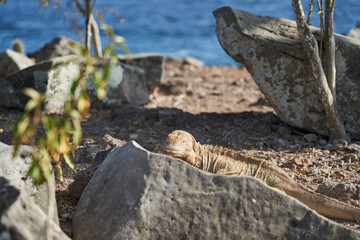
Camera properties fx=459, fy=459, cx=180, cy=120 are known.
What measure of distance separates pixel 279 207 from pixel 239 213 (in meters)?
0.28

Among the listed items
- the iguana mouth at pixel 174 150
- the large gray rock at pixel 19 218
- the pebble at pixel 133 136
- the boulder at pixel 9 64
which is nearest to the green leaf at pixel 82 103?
the large gray rock at pixel 19 218

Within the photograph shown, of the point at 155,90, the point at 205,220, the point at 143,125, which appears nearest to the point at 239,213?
the point at 205,220

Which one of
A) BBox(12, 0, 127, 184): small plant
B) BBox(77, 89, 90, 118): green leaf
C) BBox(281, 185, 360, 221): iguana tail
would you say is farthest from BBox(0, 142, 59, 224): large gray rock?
BBox(281, 185, 360, 221): iguana tail

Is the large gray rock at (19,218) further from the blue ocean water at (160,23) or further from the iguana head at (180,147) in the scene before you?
the blue ocean water at (160,23)

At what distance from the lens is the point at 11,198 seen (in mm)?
2807

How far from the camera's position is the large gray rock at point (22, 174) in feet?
11.0

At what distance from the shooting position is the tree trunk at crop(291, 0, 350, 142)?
5.42 m

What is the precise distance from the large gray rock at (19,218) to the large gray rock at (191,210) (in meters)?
0.43

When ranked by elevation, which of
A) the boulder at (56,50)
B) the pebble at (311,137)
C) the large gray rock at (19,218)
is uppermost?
the large gray rock at (19,218)

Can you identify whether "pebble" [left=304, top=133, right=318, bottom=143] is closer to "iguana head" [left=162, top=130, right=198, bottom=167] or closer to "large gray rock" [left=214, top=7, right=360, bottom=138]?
"large gray rock" [left=214, top=7, right=360, bottom=138]

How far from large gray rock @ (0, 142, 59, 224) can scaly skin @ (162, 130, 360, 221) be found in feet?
3.94

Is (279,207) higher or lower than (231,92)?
higher

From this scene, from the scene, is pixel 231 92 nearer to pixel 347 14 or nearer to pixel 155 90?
pixel 155 90

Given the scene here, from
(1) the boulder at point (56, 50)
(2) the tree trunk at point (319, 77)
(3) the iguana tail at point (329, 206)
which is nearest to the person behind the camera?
(3) the iguana tail at point (329, 206)
